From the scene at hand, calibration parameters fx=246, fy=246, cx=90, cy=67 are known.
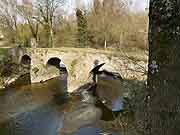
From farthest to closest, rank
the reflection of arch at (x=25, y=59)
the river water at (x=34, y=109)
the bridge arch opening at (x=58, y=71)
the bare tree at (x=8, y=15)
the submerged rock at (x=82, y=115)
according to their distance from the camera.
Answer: the bare tree at (x=8, y=15) < the reflection of arch at (x=25, y=59) < the bridge arch opening at (x=58, y=71) < the submerged rock at (x=82, y=115) < the river water at (x=34, y=109)

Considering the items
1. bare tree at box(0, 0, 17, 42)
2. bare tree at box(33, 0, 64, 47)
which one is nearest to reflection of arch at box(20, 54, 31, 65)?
bare tree at box(33, 0, 64, 47)

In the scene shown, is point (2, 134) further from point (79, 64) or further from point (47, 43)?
point (47, 43)

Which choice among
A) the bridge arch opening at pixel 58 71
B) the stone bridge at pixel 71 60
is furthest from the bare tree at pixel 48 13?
the stone bridge at pixel 71 60

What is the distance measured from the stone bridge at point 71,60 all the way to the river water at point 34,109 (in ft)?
4.29

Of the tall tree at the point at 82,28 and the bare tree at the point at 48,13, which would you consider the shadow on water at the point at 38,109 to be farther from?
the bare tree at the point at 48,13

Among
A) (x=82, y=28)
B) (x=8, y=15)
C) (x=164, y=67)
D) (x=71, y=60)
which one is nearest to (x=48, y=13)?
(x=82, y=28)

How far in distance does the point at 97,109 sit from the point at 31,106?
470 cm

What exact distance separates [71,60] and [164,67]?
67.3ft

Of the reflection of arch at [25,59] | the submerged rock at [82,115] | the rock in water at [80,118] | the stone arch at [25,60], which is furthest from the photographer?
the reflection of arch at [25,59]

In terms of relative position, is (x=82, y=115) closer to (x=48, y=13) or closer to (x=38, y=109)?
(x=38, y=109)

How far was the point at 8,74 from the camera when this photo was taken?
80.6 feet

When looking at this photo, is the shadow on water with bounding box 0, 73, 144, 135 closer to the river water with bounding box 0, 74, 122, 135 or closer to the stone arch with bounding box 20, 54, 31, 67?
the river water with bounding box 0, 74, 122, 135

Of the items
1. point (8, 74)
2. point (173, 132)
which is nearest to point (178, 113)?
point (173, 132)

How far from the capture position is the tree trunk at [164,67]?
145 centimetres
